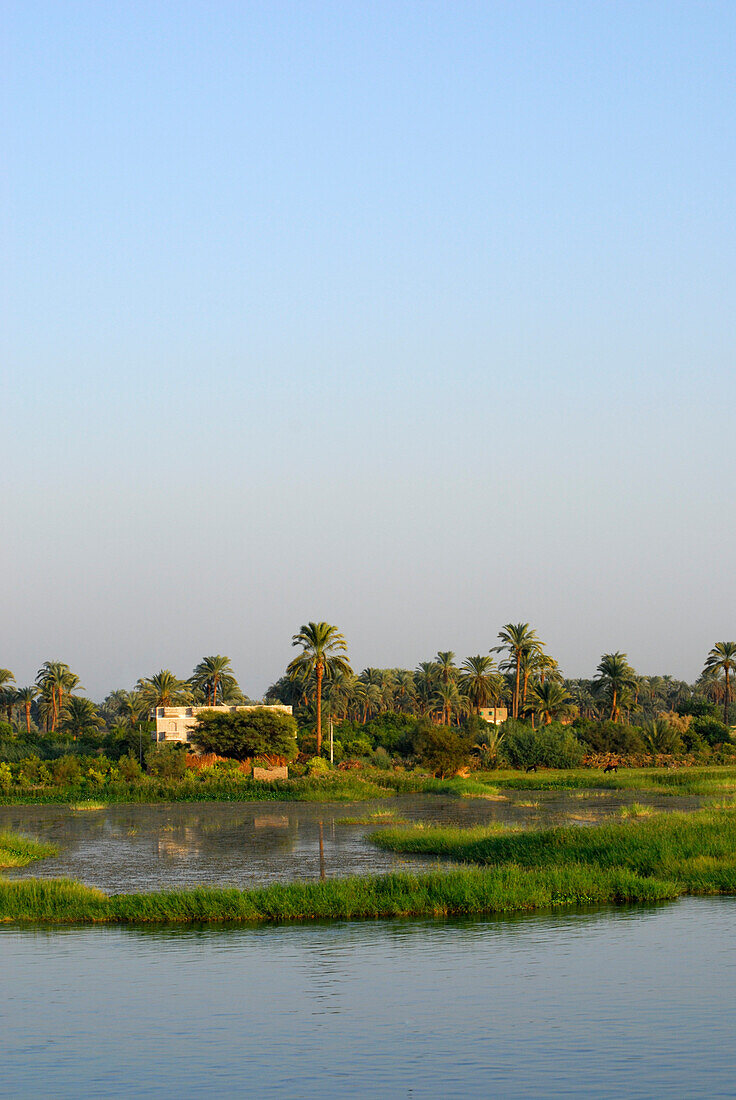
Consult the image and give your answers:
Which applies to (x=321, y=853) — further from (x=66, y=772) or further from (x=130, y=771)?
(x=66, y=772)

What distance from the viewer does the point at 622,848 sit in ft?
128

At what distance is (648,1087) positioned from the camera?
56.0 feet

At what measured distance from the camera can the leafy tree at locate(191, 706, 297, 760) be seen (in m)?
91.4

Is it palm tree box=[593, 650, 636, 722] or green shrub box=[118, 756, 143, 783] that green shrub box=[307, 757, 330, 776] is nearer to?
green shrub box=[118, 756, 143, 783]

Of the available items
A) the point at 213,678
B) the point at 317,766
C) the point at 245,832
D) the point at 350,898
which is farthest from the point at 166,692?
the point at 350,898

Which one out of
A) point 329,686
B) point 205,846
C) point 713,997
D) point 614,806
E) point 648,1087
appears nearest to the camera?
point 648,1087

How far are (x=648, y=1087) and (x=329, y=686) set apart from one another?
126240 millimetres

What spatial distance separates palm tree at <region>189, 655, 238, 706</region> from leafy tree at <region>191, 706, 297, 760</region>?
31372 millimetres

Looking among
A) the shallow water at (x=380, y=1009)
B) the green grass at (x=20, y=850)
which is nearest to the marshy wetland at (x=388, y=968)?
the shallow water at (x=380, y=1009)

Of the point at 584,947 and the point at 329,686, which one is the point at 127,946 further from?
the point at 329,686

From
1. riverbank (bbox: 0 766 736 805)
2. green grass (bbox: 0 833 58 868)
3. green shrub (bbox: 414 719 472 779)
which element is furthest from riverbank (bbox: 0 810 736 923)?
green shrub (bbox: 414 719 472 779)

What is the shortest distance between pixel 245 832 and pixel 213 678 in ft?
229

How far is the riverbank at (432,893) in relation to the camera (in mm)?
31312

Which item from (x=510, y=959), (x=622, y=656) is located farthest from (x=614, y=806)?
(x=622, y=656)
